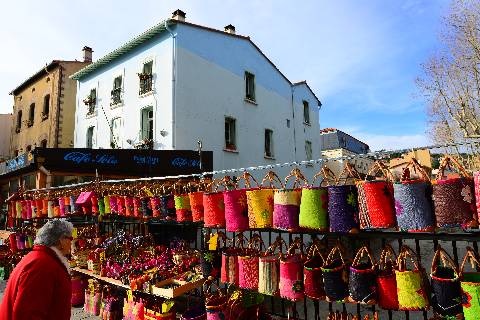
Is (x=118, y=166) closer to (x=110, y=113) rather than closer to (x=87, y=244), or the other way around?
(x=87, y=244)

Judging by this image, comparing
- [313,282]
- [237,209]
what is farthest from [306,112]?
[313,282]

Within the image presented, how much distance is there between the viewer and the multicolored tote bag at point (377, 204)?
2.31 m

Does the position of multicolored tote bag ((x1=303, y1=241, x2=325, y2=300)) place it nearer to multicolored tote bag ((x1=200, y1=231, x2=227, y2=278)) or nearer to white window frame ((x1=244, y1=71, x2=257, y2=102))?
multicolored tote bag ((x1=200, y1=231, x2=227, y2=278))

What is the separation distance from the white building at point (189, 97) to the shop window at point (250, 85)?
3 cm

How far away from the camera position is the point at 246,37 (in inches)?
634

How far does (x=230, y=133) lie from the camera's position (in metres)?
15.1

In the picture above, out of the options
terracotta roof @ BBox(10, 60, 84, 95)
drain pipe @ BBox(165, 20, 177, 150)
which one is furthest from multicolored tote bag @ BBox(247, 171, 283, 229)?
terracotta roof @ BBox(10, 60, 84, 95)

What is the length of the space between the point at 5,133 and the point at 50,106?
9.69m

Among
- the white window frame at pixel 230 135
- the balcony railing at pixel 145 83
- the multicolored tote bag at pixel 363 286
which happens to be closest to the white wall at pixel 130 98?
the balcony railing at pixel 145 83

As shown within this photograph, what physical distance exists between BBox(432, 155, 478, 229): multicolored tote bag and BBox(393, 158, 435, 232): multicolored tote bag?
0.05 meters

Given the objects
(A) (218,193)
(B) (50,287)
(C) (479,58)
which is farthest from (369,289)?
(C) (479,58)

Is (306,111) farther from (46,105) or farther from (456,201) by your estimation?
(456,201)

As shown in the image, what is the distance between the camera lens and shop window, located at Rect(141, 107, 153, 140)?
539 inches

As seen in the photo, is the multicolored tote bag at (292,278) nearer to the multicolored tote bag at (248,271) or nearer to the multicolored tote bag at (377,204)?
the multicolored tote bag at (248,271)
